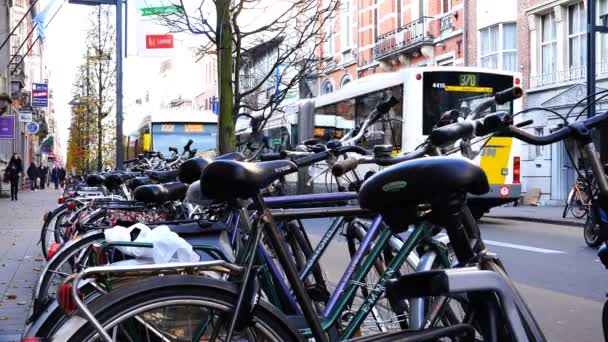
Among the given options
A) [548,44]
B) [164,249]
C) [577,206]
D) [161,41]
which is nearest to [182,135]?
[161,41]

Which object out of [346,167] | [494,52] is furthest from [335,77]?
[346,167]

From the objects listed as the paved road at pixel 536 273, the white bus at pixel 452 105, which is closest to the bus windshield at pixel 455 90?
the white bus at pixel 452 105

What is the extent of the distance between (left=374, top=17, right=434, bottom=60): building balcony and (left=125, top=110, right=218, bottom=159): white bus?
12785 millimetres

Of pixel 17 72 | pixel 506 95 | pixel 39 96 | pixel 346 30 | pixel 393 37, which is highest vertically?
pixel 346 30

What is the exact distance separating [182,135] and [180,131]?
0.15m

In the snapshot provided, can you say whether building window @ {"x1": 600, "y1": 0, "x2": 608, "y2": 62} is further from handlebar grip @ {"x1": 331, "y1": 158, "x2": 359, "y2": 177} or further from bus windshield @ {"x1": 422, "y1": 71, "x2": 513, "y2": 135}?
handlebar grip @ {"x1": 331, "y1": 158, "x2": 359, "y2": 177}

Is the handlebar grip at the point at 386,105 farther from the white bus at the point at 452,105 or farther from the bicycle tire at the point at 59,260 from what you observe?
the white bus at the point at 452,105

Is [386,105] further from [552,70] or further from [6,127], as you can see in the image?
[6,127]

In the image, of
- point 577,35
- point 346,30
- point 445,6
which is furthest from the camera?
point 346,30

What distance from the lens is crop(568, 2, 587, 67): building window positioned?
926 inches

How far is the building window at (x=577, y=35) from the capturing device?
23.5m

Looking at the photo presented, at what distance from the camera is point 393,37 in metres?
33.7

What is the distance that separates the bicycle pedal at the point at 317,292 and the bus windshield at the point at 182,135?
54.9 ft

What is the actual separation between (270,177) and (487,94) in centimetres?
1361
